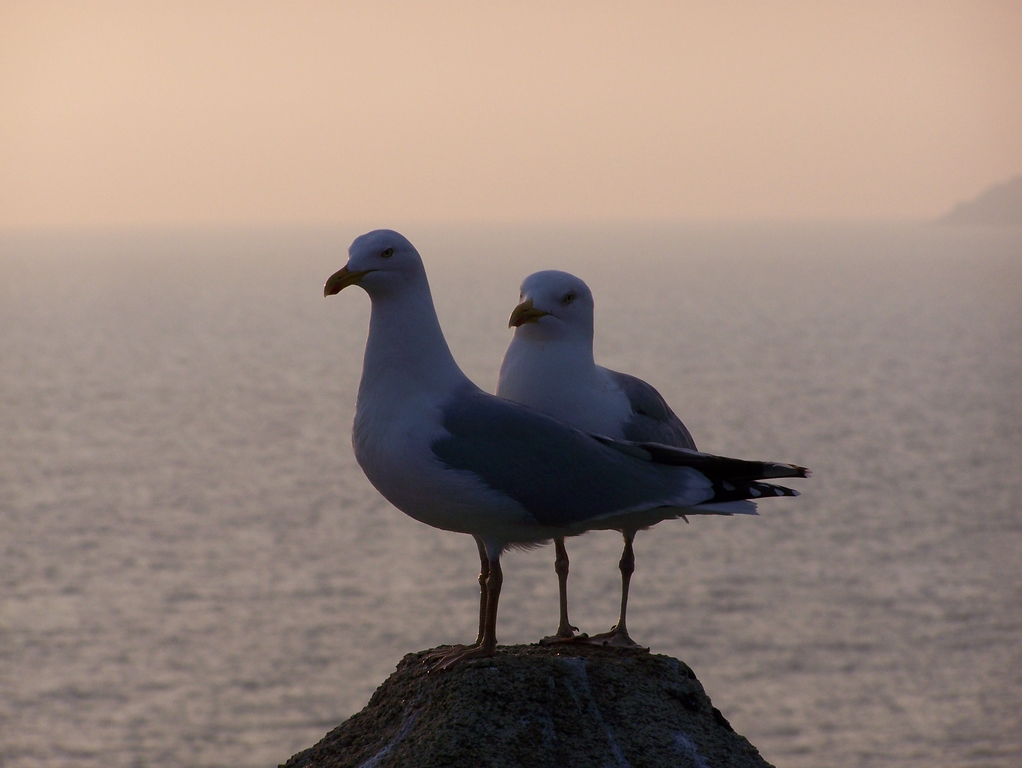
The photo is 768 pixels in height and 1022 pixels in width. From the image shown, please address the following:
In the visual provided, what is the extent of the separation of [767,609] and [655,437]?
8052 cm

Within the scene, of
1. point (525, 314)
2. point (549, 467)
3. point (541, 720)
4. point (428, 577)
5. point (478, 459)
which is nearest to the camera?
point (541, 720)

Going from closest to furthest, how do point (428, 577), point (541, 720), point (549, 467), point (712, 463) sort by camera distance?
point (541, 720) < point (549, 467) < point (712, 463) < point (428, 577)

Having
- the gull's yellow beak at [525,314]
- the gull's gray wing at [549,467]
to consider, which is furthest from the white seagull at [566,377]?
the gull's gray wing at [549,467]

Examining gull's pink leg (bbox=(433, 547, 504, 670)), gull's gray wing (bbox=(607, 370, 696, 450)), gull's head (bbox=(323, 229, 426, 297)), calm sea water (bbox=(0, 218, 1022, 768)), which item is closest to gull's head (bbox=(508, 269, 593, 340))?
gull's gray wing (bbox=(607, 370, 696, 450))

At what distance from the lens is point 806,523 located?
342ft

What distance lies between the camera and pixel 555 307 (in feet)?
28.7

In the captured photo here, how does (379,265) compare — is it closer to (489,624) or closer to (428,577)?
(489,624)

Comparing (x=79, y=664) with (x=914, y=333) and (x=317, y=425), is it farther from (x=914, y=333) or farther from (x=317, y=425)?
(x=914, y=333)

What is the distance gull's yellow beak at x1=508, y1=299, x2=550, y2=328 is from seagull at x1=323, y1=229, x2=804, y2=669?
91 cm

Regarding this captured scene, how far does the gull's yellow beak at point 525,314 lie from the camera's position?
8.54 meters

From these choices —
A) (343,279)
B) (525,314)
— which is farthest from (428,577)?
(343,279)

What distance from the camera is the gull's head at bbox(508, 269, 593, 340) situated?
868 cm

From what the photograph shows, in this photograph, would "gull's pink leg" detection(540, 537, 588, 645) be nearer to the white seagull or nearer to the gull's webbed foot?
the white seagull

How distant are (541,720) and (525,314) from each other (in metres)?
2.88
